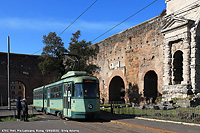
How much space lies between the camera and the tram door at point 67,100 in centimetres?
1401

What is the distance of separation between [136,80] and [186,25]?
356 inches

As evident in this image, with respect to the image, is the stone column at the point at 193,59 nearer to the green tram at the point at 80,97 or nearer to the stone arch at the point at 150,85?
the stone arch at the point at 150,85

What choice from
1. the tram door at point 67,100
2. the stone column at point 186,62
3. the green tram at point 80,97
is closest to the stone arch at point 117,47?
the stone column at point 186,62

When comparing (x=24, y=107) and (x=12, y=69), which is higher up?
(x=12, y=69)

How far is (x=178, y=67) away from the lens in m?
20.7

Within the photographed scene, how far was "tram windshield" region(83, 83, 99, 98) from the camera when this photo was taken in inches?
531

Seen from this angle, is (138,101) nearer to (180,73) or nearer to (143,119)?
(180,73)

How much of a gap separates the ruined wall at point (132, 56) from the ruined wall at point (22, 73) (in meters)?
15.8

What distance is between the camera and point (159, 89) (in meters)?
22.6

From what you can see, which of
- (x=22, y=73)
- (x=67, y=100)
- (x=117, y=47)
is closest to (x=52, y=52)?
(x=117, y=47)

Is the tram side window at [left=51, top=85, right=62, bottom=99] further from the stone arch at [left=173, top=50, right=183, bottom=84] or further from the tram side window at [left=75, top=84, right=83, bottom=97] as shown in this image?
the stone arch at [left=173, top=50, right=183, bottom=84]

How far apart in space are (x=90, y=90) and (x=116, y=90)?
732 inches

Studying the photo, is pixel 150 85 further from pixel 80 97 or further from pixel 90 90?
pixel 80 97

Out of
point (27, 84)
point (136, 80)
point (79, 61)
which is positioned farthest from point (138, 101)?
point (27, 84)
